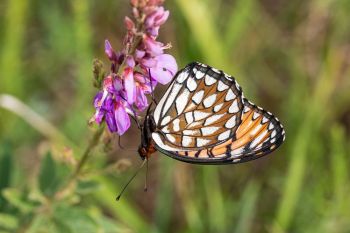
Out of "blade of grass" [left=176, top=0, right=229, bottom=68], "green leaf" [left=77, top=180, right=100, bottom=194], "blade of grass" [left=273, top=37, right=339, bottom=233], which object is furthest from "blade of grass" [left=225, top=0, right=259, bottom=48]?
"green leaf" [left=77, top=180, right=100, bottom=194]

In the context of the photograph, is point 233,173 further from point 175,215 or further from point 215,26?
point 215,26

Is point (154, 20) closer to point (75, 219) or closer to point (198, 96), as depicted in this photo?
point (198, 96)

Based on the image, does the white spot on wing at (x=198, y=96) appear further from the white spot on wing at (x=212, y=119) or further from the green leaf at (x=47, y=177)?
the green leaf at (x=47, y=177)

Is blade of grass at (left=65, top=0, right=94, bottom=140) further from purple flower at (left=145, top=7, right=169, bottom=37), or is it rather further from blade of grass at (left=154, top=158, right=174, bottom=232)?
purple flower at (left=145, top=7, right=169, bottom=37)

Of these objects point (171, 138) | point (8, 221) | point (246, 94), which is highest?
point (246, 94)

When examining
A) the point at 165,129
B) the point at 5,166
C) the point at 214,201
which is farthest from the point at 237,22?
the point at 5,166

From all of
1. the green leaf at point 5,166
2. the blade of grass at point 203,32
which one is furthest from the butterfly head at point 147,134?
the blade of grass at point 203,32
